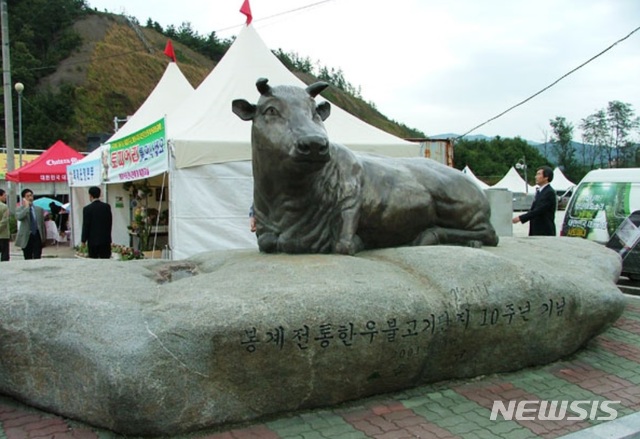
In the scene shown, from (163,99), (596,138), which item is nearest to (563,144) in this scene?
(596,138)

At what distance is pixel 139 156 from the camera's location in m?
9.71

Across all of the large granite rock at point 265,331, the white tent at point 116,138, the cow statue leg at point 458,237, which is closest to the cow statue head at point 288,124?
the large granite rock at point 265,331

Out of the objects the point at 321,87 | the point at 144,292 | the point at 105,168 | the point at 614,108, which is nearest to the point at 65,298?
the point at 144,292

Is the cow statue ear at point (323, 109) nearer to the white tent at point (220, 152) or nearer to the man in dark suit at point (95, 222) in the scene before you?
the white tent at point (220, 152)

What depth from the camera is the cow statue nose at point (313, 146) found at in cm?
402

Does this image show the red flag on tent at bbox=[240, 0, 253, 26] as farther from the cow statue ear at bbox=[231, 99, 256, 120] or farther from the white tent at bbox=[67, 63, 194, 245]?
the cow statue ear at bbox=[231, 99, 256, 120]

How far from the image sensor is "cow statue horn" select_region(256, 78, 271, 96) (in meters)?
4.32

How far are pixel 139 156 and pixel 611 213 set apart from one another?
7797mm

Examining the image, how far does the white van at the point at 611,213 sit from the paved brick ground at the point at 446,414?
4967mm

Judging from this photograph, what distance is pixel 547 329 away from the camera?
429 centimetres

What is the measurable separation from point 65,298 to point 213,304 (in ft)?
2.97

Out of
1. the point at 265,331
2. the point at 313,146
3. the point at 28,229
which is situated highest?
the point at 313,146

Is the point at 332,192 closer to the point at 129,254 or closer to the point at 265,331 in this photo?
the point at 265,331

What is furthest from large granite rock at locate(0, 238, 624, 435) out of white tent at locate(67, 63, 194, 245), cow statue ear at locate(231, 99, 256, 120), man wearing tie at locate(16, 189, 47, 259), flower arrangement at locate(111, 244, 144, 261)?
white tent at locate(67, 63, 194, 245)
